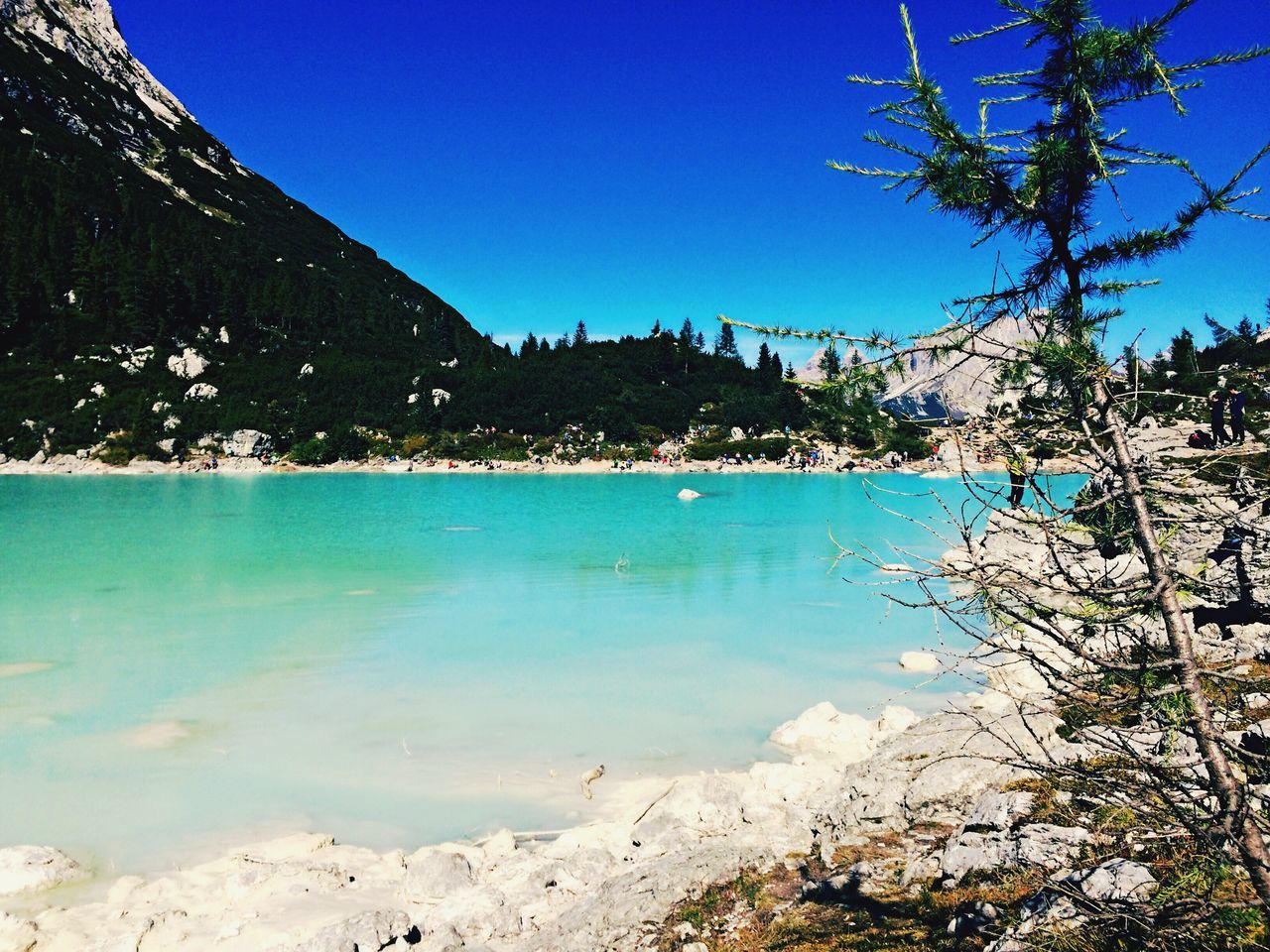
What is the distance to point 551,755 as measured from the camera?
993cm

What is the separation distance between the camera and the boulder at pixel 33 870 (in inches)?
261

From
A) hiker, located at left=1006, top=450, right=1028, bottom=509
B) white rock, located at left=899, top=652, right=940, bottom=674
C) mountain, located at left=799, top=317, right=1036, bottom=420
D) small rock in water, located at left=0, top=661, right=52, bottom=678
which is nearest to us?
hiker, located at left=1006, top=450, right=1028, bottom=509

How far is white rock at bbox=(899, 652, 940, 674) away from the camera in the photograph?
1402 centimetres

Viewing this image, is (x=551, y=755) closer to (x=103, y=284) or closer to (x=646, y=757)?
(x=646, y=757)

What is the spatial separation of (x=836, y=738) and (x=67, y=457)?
8444 centimetres

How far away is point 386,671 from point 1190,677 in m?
12.7

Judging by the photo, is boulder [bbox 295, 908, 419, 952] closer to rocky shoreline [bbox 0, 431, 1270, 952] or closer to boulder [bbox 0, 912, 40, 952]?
rocky shoreline [bbox 0, 431, 1270, 952]

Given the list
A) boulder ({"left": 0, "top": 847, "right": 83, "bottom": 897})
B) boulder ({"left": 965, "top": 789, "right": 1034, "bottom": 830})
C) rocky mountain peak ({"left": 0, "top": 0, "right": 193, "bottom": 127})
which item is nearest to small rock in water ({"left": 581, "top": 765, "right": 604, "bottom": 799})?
boulder ({"left": 965, "top": 789, "right": 1034, "bottom": 830})

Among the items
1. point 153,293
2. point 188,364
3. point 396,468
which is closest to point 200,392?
point 188,364

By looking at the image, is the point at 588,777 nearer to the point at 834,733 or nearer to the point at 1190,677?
the point at 834,733

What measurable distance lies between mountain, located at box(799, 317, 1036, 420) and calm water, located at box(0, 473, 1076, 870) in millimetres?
2929

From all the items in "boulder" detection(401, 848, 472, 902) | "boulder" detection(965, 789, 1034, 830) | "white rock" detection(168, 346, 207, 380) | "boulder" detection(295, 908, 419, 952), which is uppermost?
"white rock" detection(168, 346, 207, 380)

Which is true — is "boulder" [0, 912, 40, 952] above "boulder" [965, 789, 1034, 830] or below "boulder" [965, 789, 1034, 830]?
below

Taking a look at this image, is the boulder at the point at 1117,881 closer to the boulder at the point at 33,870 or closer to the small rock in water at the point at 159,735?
the boulder at the point at 33,870
